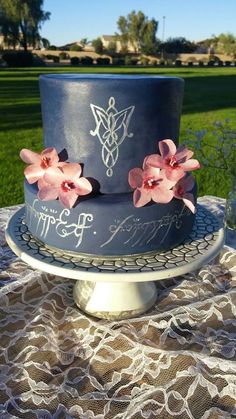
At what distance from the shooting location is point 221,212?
206 cm

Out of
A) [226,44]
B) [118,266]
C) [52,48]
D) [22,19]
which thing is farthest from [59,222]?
[52,48]

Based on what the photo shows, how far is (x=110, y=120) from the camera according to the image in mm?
1113

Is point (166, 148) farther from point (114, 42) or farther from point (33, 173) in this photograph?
point (114, 42)

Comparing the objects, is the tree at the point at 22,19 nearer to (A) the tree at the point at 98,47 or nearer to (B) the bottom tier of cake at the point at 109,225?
(A) the tree at the point at 98,47

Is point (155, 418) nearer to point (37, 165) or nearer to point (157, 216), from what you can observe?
point (157, 216)

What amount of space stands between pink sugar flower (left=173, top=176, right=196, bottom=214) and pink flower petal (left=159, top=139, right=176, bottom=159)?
8 cm

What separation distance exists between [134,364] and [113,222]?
342mm

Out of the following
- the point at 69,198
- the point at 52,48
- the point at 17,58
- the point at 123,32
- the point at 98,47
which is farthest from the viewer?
the point at 123,32

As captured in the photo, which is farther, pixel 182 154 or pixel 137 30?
pixel 137 30

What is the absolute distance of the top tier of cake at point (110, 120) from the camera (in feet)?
3.62

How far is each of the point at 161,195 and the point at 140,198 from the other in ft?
0.19

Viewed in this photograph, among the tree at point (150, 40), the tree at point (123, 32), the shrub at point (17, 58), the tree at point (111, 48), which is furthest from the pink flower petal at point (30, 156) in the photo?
the tree at point (123, 32)

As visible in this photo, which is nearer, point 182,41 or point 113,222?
point 113,222

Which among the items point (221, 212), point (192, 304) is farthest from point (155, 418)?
point (221, 212)
